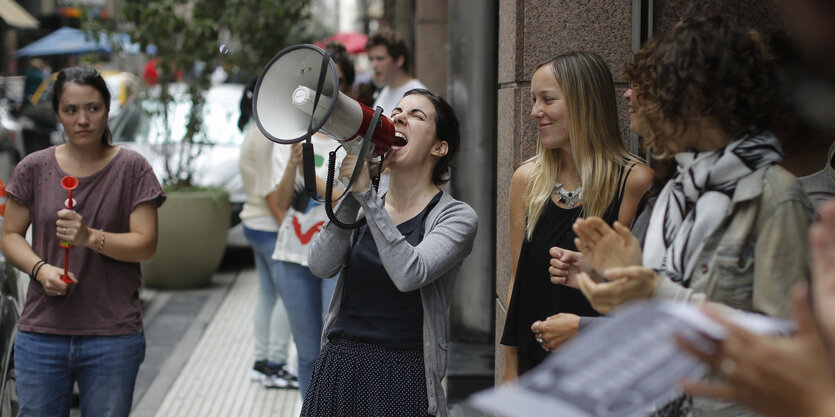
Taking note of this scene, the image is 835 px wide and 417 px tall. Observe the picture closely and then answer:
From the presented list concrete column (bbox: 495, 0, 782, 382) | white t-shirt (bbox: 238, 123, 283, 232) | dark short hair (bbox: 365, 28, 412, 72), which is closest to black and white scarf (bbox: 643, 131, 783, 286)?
concrete column (bbox: 495, 0, 782, 382)

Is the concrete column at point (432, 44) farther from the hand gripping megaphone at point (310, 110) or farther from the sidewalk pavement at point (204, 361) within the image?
the hand gripping megaphone at point (310, 110)

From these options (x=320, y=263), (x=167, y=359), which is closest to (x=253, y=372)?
(x=167, y=359)

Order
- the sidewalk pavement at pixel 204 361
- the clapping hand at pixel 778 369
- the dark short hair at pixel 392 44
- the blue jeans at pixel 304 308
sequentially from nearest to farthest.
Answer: the clapping hand at pixel 778 369 → the blue jeans at pixel 304 308 → the sidewalk pavement at pixel 204 361 → the dark short hair at pixel 392 44

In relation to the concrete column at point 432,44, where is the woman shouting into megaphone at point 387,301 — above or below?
below

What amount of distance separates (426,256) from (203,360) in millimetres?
4265

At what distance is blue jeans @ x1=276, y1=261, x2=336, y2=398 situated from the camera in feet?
15.9

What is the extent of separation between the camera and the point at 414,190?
3141mm

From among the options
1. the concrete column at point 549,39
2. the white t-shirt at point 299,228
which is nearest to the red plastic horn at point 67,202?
the white t-shirt at point 299,228

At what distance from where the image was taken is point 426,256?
2.82 meters

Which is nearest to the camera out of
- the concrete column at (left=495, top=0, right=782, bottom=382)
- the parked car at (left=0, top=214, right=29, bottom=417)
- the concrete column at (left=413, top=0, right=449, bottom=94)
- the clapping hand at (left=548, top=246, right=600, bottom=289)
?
the clapping hand at (left=548, top=246, right=600, bottom=289)

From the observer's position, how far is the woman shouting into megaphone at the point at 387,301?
9.32 ft

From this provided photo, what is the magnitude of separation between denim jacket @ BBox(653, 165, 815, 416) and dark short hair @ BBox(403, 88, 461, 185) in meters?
1.41

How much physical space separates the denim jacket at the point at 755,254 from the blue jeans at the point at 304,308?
3.12m

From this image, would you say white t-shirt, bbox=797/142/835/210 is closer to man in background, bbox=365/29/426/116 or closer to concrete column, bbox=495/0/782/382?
concrete column, bbox=495/0/782/382
